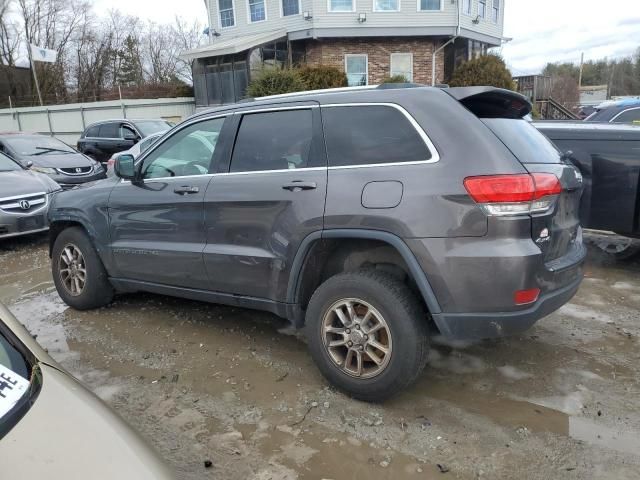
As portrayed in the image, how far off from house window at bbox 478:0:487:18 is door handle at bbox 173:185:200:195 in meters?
22.8

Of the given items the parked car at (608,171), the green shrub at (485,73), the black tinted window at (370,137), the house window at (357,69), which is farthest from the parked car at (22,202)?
the house window at (357,69)

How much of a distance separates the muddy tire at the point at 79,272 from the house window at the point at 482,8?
22.7 m

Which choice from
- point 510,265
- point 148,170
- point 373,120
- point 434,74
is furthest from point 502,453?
point 434,74

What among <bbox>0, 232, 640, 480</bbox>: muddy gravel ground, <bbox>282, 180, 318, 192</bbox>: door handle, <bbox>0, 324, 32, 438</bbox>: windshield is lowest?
<bbox>0, 232, 640, 480</bbox>: muddy gravel ground

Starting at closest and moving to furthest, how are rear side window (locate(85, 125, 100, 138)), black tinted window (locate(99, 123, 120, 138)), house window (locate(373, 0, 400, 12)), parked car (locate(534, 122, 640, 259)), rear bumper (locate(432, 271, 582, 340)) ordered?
rear bumper (locate(432, 271, 582, 340)) < parked car (locate(534, 122, 640, 259)) < black tinted window (locate(99, 123, 120, 138)) < rear side window (locate(85, 125, 100, 138)) < house window (locate(373, 0, 400, 12))

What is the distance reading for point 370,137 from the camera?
3096 mm

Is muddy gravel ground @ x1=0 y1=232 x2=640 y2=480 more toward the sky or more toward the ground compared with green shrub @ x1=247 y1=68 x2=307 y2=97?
more toward the ground

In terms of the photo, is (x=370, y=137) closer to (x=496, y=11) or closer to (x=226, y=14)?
(x=226, y=14)

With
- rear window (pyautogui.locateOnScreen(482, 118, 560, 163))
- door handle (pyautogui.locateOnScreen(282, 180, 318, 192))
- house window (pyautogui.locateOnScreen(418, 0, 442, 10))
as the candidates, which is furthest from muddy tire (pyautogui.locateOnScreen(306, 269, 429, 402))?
house window (pyautogui.locateOnScreen(418, 0, 442, 10))

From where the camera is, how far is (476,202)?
2697 mm

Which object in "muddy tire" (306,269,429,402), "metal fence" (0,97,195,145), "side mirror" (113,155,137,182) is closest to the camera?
"muddy tire" (306,269,429,402)

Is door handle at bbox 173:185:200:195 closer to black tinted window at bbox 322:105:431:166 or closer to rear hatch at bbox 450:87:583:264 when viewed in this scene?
black tinted window at bbox 322:105:431:166

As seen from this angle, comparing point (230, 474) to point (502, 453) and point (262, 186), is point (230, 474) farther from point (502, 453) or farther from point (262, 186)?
point (262, 186)

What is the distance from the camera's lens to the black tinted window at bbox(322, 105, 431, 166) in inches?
116
